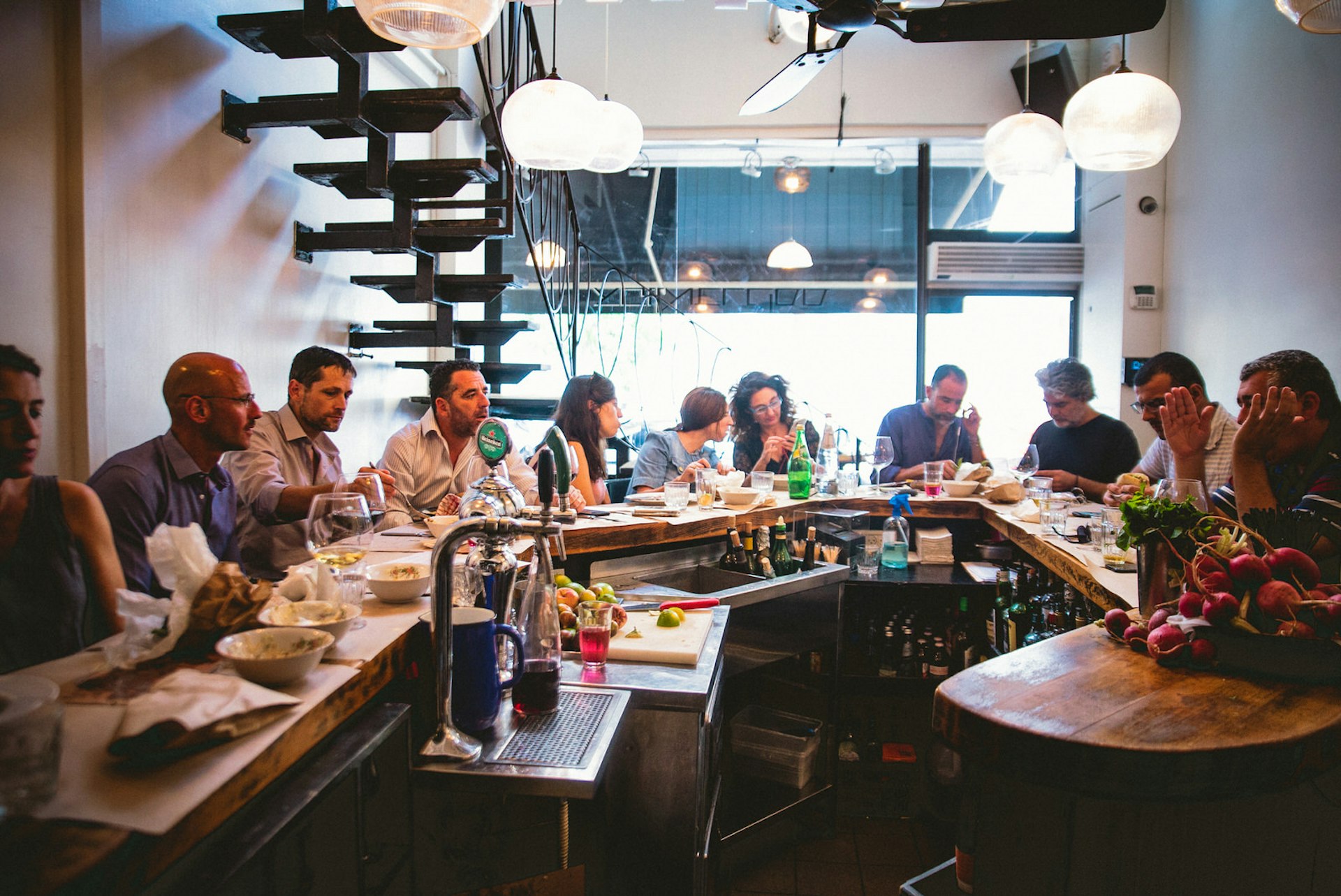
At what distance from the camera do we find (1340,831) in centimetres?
138

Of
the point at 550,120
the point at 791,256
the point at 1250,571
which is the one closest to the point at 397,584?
the point at 1250,571

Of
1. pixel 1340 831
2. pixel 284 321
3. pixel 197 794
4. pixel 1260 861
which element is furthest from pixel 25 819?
pixel 284 321

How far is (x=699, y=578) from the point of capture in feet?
10.0

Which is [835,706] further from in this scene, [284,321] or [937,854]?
[284,321]

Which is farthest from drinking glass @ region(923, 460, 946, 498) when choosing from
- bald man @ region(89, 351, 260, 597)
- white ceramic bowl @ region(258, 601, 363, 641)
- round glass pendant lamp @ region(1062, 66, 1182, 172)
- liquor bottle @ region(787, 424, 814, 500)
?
white ceramic bowl @ region(258, 601, 363, 641)

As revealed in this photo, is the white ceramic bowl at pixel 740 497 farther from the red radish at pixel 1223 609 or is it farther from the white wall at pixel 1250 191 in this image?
the white wall at pixel 1250 191

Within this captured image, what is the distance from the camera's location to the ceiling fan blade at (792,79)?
276 cm

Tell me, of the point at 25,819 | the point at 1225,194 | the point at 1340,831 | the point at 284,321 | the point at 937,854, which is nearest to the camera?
the point at 25,819

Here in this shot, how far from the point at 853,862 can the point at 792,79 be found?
288 cm

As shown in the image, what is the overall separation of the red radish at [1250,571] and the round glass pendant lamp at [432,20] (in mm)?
2148

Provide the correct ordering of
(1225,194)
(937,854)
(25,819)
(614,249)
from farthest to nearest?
(614,249) → (1225,194) → (937,854) → (25,819)

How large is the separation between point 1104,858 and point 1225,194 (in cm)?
488

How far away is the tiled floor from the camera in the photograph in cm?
263

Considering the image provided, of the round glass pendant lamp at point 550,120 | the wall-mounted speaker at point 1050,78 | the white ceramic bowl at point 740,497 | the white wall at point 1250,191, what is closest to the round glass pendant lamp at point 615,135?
the round glass pendant lamp at point 550,120
